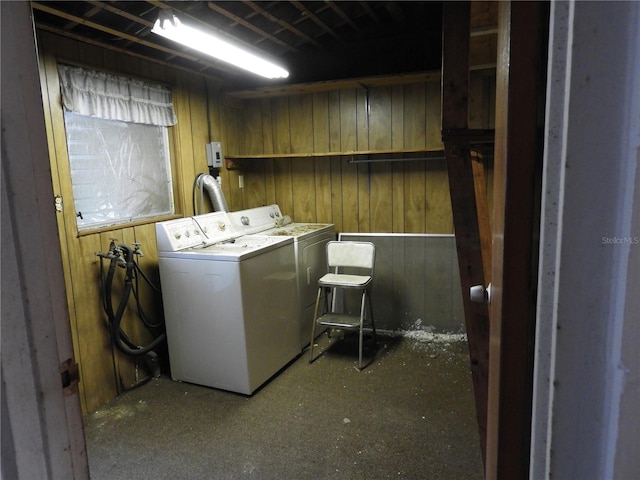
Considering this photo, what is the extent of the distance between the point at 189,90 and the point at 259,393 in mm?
2366

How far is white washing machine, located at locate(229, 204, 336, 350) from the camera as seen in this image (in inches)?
133

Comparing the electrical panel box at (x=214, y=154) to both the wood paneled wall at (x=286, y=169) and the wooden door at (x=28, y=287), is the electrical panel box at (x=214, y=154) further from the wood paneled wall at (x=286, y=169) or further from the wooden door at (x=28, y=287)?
the wooden door at (x=28, y=287)

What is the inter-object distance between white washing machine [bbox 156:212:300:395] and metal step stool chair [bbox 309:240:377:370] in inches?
14.2

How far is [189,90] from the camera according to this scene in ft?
11.1

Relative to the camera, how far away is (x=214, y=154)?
3572mm

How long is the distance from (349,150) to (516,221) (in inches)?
132

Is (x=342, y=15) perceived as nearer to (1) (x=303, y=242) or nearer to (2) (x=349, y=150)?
(2) (x=349, y=150)

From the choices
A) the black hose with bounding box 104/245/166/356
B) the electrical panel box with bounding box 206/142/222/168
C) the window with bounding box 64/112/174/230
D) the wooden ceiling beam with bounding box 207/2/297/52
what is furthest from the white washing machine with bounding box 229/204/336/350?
the wooden ceiling beam with bounding box 207/2/297/52

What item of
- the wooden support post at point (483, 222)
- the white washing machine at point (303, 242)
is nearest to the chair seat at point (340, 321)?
the white washing machine at point (303, 242)

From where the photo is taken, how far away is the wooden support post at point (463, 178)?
133 centimetres

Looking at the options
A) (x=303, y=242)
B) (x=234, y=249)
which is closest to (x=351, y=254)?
(x=303, y=242)

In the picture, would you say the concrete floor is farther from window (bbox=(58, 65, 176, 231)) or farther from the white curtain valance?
the white curtain valance

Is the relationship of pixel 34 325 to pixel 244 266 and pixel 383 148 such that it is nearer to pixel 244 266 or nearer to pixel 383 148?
pixel 244 266

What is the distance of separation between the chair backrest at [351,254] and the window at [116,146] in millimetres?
1325
